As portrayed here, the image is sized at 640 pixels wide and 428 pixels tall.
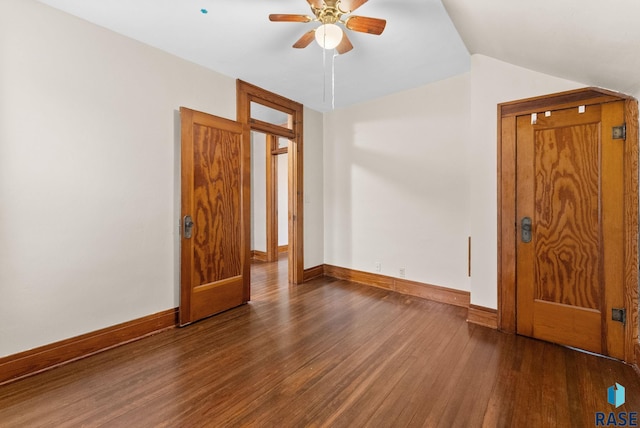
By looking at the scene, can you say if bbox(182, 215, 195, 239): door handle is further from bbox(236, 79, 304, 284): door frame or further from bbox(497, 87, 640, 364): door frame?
bbox(497, 87, 640, 364): door frame

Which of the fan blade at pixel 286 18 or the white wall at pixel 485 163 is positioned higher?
the fan blade at pixel 286 18

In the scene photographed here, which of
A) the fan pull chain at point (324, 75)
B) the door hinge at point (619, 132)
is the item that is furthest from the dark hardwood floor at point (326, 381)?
the fan pull chain at point (324, 75)

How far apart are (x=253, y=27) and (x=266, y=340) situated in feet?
8.83

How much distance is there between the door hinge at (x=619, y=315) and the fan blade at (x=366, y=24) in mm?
2749

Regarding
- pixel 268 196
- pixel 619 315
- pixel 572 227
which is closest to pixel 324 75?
pixel 572 227

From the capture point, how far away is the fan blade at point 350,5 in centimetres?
187

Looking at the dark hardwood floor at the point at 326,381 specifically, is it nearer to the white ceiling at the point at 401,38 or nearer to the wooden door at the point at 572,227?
the wooden door at the point at 572,227

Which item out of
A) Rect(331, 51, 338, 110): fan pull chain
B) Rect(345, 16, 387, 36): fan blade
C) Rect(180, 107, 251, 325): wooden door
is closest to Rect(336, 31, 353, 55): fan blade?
Rect(345, 16, 387, 36): fan blade

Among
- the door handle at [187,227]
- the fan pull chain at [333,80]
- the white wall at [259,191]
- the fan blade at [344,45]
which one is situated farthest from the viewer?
the white wall at [259,191]

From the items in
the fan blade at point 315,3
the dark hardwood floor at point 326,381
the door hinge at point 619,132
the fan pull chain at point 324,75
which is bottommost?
the dark hardwood floor at point 326,381

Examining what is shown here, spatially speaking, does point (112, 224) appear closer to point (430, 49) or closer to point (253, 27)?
point (253, 27)

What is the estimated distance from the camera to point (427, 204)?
11.8 feet

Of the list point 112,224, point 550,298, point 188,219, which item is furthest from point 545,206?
point 112,224

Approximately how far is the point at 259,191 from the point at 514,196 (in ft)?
15.5
